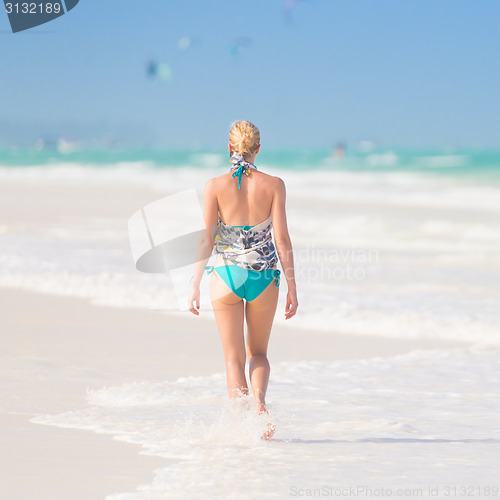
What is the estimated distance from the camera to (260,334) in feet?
14.7

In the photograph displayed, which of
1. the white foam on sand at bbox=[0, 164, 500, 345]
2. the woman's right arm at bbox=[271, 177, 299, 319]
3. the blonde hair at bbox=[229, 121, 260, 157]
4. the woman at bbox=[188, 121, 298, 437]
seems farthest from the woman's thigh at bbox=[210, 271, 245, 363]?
the white foam on sand at bbox=[0, 164, 500, 345]

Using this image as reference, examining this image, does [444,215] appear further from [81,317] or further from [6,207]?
[81,317]

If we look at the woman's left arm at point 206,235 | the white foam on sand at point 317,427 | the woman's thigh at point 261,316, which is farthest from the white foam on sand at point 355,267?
the woman's left arm at point 206,235

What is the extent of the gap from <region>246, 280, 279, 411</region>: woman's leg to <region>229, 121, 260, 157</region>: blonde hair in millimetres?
693

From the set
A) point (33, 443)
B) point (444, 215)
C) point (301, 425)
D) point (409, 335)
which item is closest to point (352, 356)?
point (409, 335)

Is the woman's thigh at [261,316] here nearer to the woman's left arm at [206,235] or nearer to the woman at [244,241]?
the woman at [244,241]

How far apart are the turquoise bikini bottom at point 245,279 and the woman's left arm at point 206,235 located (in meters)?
0.08

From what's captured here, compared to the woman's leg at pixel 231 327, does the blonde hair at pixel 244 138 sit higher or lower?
higher

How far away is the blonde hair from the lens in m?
4.31

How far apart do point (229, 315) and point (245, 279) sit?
0.22 metres

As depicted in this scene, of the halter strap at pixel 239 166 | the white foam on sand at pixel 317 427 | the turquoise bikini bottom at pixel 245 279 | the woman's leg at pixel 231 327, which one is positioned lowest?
the white foam on sand at pixel 317 427

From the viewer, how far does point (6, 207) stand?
21.1 meters

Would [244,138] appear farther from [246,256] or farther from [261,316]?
[261,316]

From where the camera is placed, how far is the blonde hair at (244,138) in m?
4.31
